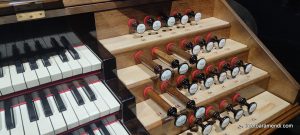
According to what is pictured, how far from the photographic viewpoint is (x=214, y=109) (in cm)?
170

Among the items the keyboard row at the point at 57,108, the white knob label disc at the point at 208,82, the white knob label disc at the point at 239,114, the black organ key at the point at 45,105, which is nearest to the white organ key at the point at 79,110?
the keyboard row at the point at 57,108

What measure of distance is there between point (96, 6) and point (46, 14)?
1.02 ft

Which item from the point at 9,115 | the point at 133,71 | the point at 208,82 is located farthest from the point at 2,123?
the point at 208,82

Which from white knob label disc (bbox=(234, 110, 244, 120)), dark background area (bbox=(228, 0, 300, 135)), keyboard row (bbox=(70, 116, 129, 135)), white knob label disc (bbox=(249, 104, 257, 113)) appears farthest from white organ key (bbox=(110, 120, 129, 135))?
dark background area (bbox=(228, 0, 300, 135))

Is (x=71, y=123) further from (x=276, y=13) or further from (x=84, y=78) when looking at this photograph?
(x=276, y=13)

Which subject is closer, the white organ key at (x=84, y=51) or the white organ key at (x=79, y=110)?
the white organ key at (x=79, y=110)

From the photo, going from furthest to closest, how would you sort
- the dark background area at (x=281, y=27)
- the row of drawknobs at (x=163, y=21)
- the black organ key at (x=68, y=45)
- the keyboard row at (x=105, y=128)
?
the dark background area at (x=281, y=27) → the row of drawknobs at (x=163, y=21) → the black organ key at (x=68, y=45) → the keyboard row at (x=105, y=128)

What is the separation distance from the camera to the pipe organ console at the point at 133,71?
1.13m

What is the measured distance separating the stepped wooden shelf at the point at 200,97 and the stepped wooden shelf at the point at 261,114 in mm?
167

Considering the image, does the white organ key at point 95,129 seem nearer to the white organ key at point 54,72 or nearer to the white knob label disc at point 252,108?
the white organ key at point 54,72

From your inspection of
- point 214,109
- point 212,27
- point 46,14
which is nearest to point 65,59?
point 46,14

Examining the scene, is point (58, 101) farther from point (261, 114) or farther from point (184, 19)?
point (261, 114)

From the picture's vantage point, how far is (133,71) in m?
1.59

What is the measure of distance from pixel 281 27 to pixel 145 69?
2084mm
